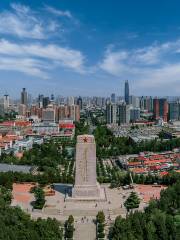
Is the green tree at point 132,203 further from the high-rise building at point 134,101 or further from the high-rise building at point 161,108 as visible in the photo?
the high-rise building at point 134,101

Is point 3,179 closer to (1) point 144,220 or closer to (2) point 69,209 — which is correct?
(2) point 69,209

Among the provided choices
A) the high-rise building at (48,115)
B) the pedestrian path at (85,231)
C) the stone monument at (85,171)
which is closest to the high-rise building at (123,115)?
the high-rise building at (48,115)

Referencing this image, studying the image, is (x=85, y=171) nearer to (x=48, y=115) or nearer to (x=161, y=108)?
(x=48, y=115)

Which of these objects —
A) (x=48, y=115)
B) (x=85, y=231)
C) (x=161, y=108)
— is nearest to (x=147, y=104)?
(x=161, y=108)

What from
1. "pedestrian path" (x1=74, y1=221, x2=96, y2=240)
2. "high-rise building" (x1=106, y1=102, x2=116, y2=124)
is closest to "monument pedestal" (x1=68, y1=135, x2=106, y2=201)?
"pedestrian path" (x1=74, y1=221, x2=96, y2=240)

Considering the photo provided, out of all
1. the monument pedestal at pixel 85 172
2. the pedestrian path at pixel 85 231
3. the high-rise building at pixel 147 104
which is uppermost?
the high-rise building at pixel 147 104
